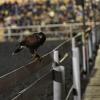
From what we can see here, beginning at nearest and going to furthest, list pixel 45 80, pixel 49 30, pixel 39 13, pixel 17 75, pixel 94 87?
pixel 17 75
pixel 45 80
pixel 94 87
pixel 39 13
pixel 49 30

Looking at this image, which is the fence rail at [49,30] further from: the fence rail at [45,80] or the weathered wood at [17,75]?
the weathered wood at [17,75]

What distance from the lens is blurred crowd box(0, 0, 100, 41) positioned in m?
25.7

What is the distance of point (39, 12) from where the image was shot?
2592 cm

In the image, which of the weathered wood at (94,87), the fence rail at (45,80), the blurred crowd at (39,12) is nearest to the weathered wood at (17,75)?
the fence rail at (45,80)

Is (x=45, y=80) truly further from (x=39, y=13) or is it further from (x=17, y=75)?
(x=39, y=13)

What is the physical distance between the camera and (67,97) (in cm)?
642

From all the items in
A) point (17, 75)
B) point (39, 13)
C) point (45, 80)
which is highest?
point (17, 75)

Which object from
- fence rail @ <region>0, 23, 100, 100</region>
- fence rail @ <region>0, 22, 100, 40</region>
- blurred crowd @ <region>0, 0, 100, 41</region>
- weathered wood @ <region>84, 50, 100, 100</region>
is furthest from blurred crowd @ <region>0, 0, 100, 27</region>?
fence rail @ <region>0, 23, 100, 100</region>

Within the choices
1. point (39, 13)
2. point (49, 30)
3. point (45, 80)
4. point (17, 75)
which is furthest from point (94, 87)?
point (49, 30)

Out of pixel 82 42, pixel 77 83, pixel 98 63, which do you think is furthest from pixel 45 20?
pixel 77 83

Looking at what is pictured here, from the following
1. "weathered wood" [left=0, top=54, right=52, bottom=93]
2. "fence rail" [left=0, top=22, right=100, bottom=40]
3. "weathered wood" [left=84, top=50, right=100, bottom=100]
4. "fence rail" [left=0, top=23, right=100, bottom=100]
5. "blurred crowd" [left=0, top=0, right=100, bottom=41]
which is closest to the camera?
"weathered wood" [left=0, top=54, right=52, bottom=93]

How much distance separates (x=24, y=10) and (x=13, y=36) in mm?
1816

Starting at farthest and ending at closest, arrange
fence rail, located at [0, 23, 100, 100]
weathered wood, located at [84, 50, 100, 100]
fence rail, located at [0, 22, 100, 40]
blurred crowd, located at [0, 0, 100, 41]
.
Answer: fence rail, located at [0, 22, 100, 40], blurred crowd, located at [0, 0, 100, 41], weathered wood, located at [84, 50, 100, 100], fence rail, located at [0, 23, 100, 100]

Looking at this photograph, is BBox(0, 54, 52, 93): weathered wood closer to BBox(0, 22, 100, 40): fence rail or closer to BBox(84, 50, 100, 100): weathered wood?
BBox(84, 50, 100, 100): weathered wood
